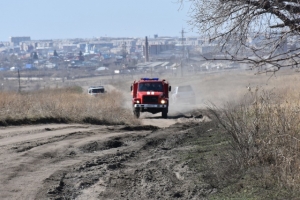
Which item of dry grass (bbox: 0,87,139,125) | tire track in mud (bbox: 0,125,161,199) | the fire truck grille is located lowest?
the fire truck grille

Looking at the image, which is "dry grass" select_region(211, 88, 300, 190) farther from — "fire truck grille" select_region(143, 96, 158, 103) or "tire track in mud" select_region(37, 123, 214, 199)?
"fire truck grille" select_region(143, 96, 158, 103)

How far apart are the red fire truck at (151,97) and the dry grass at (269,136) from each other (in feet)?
78.7

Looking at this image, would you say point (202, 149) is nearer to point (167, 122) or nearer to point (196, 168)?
point (196, 168)

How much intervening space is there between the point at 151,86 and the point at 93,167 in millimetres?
23349

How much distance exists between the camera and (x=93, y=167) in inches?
560

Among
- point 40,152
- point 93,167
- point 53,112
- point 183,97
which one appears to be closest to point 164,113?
point 53,112

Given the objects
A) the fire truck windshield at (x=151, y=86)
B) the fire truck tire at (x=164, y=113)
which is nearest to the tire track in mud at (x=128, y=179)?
the fire truck tire at (x=164, y=113)

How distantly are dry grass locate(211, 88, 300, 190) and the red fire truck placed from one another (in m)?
24.0

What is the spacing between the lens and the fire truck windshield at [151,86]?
37312mm

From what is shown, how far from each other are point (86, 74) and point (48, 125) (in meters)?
128

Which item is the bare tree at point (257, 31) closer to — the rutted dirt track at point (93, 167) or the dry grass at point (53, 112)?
the rutted dirt track at point (93, 167)

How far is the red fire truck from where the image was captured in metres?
36.9

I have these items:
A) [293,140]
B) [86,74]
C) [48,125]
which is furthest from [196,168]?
[86,74]

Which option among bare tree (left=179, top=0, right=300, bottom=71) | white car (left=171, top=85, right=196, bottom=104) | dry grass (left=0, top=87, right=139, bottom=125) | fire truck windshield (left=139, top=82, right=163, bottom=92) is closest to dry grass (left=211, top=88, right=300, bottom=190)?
bare tree (left=179, top=0, right=300, bottom=71)
